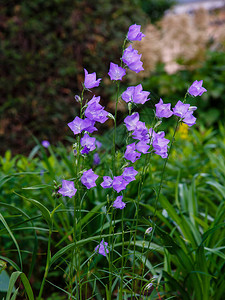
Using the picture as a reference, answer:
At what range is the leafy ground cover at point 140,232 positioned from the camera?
1463 millimetres

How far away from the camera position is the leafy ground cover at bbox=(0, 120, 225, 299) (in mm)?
1463

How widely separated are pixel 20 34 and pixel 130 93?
3.00 metres

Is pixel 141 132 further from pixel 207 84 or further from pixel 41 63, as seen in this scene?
pixel 207 84

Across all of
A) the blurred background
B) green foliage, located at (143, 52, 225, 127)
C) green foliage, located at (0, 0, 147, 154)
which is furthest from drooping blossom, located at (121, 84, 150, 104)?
green foliage, located at (143, 52, 225, 127)

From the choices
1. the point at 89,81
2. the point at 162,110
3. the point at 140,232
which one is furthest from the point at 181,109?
the point at 140,232

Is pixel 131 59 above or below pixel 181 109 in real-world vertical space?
above

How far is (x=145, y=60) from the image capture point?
4.82 m

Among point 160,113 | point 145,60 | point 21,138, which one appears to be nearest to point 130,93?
point 160,113

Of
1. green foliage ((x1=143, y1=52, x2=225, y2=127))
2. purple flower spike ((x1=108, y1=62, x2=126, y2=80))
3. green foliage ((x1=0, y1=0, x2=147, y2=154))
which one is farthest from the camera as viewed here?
green foliage ((x1=143, y1=52, x2=225, y2=127))

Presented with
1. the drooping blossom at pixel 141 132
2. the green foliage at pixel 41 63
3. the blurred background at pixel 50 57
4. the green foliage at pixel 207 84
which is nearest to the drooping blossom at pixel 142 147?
the drooping blossom at pixel 141 132

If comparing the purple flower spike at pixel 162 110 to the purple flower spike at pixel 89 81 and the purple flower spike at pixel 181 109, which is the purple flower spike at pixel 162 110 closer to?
the purple flower spike at pixel 181 109

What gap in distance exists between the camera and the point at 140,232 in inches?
80.9

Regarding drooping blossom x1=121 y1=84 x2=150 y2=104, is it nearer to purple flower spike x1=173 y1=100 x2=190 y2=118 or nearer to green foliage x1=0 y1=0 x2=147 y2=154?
purple flower spike x1=173 y1=100 x2=190 y2=118

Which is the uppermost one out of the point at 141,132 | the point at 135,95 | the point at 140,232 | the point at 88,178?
the point at 135,95
